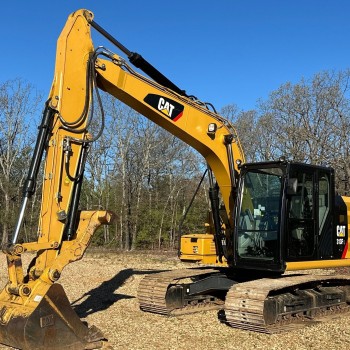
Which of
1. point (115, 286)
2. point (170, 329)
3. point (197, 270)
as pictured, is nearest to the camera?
point (170, 329)

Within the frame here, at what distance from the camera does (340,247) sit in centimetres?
855

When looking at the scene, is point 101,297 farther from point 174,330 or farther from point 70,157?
point 70,157

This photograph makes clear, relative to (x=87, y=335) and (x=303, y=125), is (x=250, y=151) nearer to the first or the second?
(x=303, y=125)

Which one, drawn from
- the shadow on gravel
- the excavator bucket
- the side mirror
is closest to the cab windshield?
the side mirror

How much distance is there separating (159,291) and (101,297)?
2128mm

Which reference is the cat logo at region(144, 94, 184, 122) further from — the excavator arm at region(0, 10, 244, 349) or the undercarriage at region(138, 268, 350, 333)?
the undercarriage at region(138, 268, 350, 333)

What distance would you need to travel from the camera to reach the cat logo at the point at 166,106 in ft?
25.0

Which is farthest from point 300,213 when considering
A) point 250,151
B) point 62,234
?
point 250,151

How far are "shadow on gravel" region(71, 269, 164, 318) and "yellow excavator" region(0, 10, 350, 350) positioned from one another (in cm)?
98

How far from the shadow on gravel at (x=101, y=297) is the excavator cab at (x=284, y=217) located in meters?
2.71

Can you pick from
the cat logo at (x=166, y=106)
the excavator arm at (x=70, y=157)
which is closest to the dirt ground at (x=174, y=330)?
the excavator arm at (x=70, y=157)

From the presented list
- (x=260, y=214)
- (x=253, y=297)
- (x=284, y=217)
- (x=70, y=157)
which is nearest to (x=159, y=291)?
(x=253, y=297)

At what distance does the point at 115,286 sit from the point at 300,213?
513 centimetres

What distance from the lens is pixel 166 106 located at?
780 centimetres
